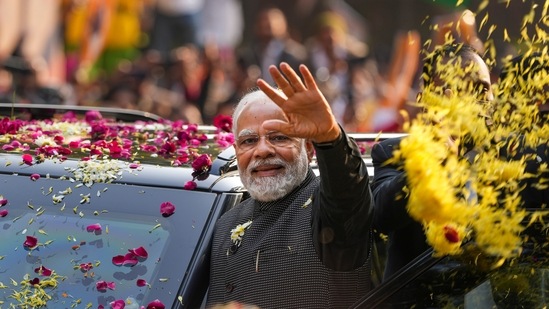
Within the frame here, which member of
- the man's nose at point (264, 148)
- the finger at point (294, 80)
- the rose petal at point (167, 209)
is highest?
the finger at point (294, 80)

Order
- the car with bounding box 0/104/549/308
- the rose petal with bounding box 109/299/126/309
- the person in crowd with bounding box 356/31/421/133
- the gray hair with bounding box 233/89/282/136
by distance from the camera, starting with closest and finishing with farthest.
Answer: the car with bounding box 0/104/549/308, the rose petal with bounding box 109/299/126/309, the gray hair with bounding box 233/89/282/136, the person in crowd with bounding box 356/31/421/133

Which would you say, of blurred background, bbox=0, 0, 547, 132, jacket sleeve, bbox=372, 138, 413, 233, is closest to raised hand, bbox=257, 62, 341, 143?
jacket sleeve, bbox=372, 138, 413, 233

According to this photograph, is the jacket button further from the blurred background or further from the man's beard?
the blurred background

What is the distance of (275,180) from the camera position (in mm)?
3965

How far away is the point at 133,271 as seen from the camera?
374 centimetres

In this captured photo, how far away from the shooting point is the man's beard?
12.9 ft

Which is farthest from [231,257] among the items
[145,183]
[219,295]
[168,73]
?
[168,73]

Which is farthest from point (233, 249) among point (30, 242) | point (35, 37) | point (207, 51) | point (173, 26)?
point (35, 37)

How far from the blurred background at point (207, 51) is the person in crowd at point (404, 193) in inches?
203

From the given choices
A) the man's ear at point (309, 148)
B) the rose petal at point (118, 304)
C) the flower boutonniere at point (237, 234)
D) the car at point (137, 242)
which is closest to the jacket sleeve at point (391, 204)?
the car at point (137, 242)

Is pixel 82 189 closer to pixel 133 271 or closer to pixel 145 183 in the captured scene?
pixel 145 183

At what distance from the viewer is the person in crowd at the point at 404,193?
12.1 ft

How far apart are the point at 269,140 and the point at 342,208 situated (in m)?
0.55

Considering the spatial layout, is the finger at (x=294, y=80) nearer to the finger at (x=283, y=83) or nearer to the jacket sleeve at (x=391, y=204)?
the finger at (x=283, y=83)
